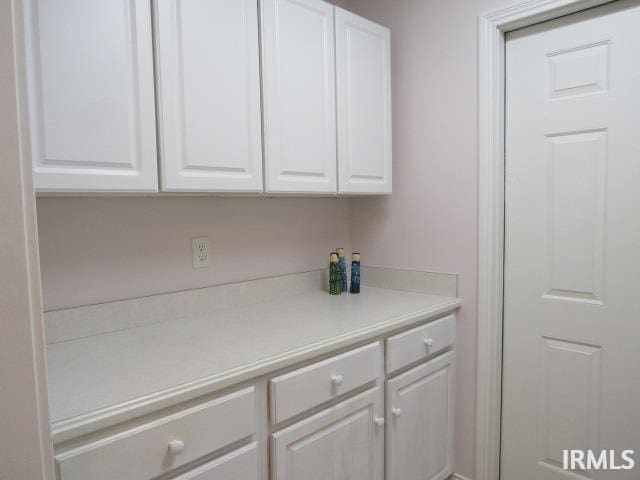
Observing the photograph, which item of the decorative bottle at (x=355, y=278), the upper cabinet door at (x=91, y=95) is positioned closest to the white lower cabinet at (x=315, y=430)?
the decorative bottle at (x=355, y=278)

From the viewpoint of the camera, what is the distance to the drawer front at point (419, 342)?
1.61 m

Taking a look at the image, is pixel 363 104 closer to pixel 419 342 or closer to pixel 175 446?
pixel 419 342

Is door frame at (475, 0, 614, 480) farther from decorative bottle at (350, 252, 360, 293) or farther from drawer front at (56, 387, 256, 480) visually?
drawer front at (56, 387, 256, 480)

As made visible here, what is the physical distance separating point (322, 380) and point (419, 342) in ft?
1.75

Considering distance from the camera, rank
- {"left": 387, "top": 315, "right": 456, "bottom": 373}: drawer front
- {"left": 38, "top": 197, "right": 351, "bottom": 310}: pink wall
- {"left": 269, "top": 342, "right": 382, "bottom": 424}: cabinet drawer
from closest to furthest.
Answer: {"left": 269, "top": 342, "right": 382, "bottom": 424}: cabinet drawer
{"left": 38, "top": 197, "right": 351, "bottom": 310}: pink wall
{"left": 387, "top": 315, "right": 456, "bottom": 373}: drawer front

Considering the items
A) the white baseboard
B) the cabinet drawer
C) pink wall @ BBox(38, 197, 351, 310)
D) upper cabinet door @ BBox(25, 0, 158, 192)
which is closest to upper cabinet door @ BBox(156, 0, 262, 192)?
upper cabinet door @ BBox(25, 0, 158, 192)

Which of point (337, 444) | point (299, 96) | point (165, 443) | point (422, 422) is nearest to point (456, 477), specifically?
point (422, 422)

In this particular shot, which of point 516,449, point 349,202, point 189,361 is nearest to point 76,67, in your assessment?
point 189,361

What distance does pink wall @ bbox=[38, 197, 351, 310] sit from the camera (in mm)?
1399

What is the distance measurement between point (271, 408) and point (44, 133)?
3.01 feet

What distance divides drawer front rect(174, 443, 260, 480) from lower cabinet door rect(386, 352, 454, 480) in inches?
23.4

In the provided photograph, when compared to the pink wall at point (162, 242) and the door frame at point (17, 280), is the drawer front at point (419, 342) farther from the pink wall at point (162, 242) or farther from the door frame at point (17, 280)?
the door frame at point (17, 280)

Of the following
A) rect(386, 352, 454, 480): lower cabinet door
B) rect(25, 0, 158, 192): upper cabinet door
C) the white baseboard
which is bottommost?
the white baseboard

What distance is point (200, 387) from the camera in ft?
3.46
